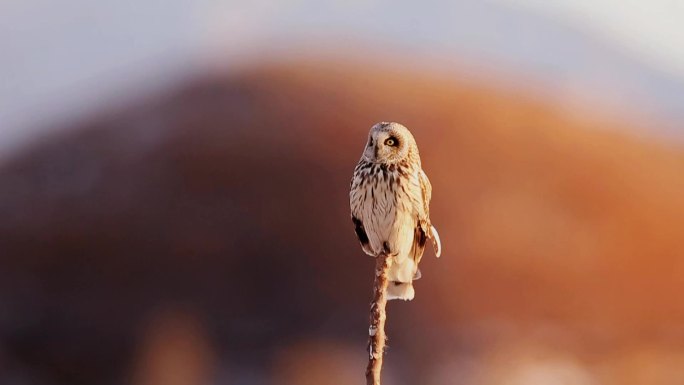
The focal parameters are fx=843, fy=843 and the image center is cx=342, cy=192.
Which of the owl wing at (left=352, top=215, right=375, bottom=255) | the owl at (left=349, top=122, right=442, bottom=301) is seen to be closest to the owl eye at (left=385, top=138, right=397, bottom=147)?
the owl at (left=349, top=122, right=442, bottom=301)

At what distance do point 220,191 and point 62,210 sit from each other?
84cm

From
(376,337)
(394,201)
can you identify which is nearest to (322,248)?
(394,201)

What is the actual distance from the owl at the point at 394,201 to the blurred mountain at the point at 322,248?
2.46m

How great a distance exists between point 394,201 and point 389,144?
11 centimetres

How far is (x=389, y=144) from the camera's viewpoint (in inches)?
62.5

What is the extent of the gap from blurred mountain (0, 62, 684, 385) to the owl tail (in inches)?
96.9

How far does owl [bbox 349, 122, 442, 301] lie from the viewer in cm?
159

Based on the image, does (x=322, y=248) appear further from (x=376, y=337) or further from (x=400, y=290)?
(x=376, y=337)

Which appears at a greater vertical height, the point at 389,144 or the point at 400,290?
the point at 389,144

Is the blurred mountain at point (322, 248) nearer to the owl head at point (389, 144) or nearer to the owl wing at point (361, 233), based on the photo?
the owl wing at point (361, 233)

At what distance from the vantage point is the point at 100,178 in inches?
171

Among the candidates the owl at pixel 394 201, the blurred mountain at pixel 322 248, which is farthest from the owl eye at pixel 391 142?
the blurred mountain at pixel 322 248

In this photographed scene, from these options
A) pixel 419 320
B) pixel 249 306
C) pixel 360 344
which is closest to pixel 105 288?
pixel 249 306

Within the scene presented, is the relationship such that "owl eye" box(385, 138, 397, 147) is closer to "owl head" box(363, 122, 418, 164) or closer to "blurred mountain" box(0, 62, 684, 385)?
"owl head" box(363, 122, 418, 164)
